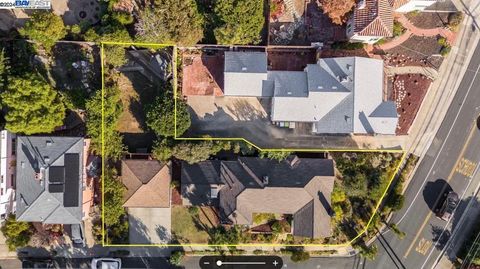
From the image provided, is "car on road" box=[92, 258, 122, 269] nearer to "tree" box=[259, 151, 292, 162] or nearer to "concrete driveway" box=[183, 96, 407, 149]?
"concrete driveway" box=[183, 96, 407, 149]

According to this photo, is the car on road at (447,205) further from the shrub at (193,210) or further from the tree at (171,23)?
the tree at (171,23)

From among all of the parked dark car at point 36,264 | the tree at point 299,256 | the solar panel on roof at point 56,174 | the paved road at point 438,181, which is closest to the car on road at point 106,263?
the parked dark car at point 36,264

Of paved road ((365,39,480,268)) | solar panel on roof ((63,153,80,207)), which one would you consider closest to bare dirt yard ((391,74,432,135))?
paved road ((365,39,480,268))

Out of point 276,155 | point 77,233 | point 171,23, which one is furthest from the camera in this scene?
point 77,233

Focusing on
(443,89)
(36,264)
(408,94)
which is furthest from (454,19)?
(36,264)

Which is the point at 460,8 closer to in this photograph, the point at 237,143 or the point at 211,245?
the point at 237,143

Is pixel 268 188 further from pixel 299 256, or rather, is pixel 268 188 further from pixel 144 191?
pixel 144 191
